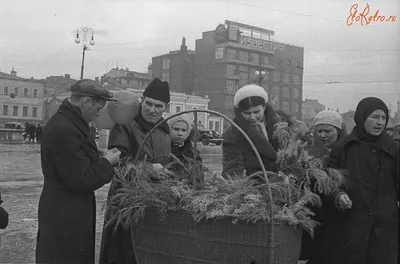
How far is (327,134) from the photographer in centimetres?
382

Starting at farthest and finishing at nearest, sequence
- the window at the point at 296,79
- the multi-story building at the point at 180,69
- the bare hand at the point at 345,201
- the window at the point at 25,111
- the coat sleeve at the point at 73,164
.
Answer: the window at the point at 296,79 → the multi-story building at the point at 180,69 → the window at the point at 25,111 → the bare hand at the point at 345,201 → the coat sleeve at the point at 73,164

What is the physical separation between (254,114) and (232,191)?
1.06 metres

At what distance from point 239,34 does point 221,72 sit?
8964 millimetres

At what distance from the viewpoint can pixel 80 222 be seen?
8.68 feet

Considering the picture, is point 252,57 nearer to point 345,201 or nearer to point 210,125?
point 210,125

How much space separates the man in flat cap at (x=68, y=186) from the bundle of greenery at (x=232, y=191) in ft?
0.55

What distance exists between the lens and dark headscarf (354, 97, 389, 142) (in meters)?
2.90

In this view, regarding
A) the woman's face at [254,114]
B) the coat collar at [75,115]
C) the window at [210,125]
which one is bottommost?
the coat collar at [75,115]

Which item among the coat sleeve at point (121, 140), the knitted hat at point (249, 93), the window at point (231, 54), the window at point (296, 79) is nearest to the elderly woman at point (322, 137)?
the knitted hat at point (249, 93)

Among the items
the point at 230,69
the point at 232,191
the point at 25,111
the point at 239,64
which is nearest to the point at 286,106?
the point at 239,64

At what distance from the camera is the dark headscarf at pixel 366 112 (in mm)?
2902

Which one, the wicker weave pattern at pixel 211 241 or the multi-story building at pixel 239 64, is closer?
the wicker weave pattern at pixel 211 241

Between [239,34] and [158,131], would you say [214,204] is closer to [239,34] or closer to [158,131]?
[158,131]

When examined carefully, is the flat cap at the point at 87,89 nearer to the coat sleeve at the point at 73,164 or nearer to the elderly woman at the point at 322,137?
the coat sleeve at the point at 73,164
